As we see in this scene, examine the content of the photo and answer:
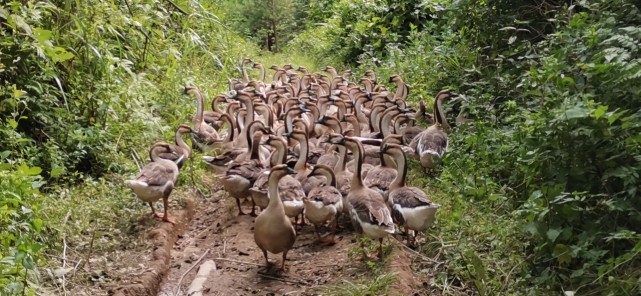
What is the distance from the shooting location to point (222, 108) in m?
12.4

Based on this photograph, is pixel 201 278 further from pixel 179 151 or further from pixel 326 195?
pixel 179 151

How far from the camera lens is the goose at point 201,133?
10.2 m

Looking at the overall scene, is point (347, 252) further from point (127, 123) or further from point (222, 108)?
point (222, 108)

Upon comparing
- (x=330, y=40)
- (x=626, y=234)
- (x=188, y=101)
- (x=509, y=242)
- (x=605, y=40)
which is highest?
(x=605, y=40)

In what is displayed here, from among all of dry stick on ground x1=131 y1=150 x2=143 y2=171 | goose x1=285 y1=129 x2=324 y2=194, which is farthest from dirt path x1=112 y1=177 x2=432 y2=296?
dry stick on ground x1=131 y1=150 x2=143 y2=171

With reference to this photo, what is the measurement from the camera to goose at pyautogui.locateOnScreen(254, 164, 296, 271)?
6.87 m

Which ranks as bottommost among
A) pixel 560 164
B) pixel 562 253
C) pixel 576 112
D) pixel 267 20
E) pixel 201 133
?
pixel 267 20

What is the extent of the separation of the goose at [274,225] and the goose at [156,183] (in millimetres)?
1444

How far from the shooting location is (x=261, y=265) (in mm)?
7418

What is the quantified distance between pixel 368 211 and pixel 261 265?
1.38m

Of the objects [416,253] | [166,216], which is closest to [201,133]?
[166,216]

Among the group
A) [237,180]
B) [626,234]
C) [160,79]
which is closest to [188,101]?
[160,79]

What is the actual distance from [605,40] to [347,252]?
3.35 meters

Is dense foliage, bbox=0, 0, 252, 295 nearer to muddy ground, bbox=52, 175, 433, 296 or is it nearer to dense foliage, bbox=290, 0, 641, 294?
muddy ground, bbox=52, 175, 433, 296
